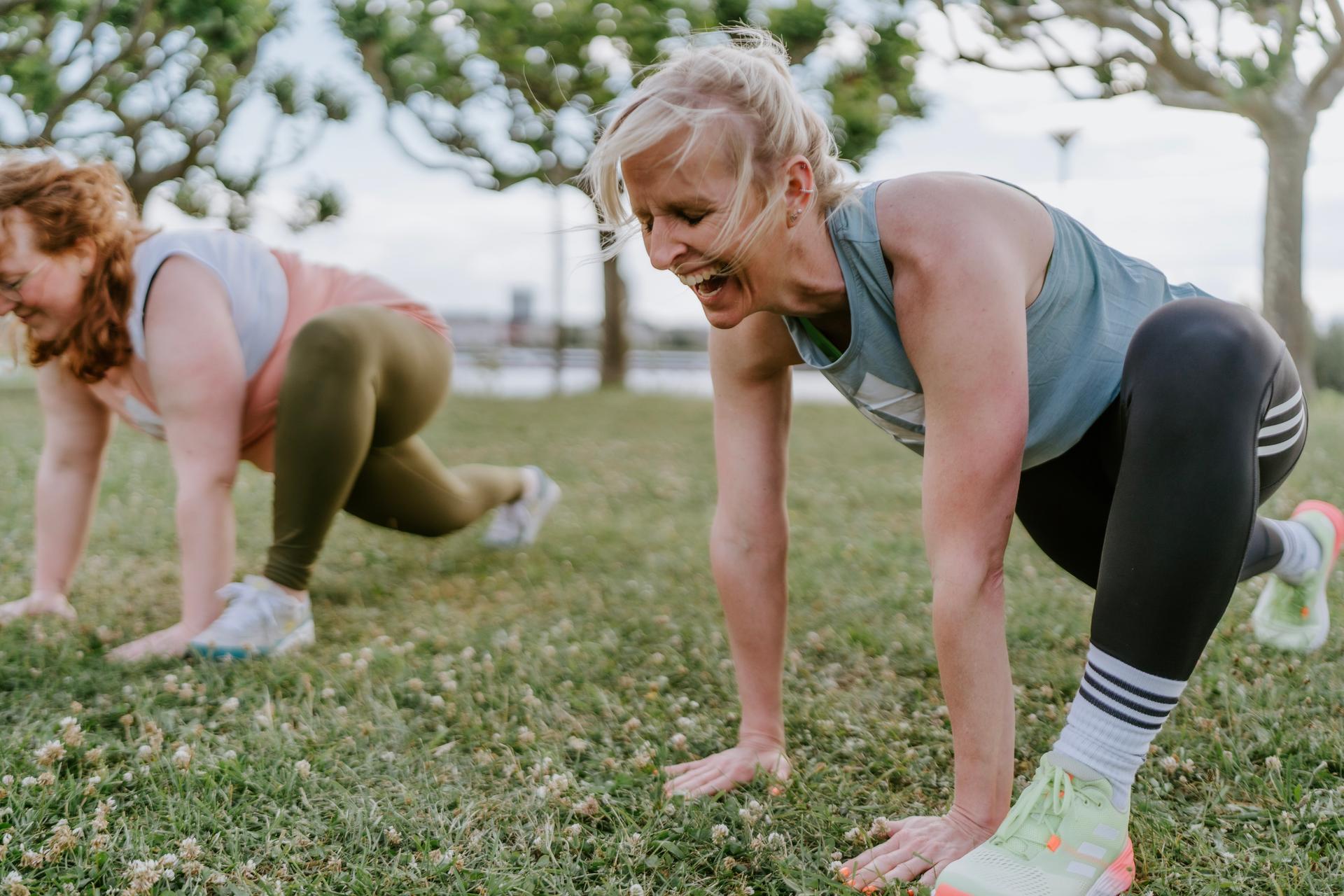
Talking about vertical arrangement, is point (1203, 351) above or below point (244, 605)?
above

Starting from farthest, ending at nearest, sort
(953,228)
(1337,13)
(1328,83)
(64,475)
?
(1328,83)
(1337,13)
(64,475)
(953,228)

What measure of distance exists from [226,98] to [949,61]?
855 cm

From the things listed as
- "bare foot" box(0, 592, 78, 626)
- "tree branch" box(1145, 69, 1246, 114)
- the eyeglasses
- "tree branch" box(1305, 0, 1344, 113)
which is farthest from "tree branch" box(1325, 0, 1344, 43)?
"bare foot" box(0, 592, 78, 626)

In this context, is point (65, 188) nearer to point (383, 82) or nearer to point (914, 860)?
point (914, 860)

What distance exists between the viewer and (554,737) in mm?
2510

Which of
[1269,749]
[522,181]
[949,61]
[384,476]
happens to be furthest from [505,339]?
[1269,749]

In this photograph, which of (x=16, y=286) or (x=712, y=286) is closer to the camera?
(x=712, y=286)

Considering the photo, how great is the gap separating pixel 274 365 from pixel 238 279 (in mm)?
276

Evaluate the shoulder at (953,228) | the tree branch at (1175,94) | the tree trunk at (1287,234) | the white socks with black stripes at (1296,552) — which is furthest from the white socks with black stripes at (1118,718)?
the tree branch at (1175,94)

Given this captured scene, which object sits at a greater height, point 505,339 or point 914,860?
point 914,860

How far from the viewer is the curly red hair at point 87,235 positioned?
2895 mm

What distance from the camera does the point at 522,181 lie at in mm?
13852

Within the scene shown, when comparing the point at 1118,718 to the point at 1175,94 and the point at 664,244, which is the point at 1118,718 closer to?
the point at 664,244

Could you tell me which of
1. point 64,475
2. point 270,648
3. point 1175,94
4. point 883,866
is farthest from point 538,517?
point 1175,94
